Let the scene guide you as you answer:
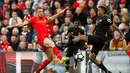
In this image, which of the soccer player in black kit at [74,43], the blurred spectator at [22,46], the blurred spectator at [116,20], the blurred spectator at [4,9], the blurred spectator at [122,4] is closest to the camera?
the soccer player in black kit at [74,43]

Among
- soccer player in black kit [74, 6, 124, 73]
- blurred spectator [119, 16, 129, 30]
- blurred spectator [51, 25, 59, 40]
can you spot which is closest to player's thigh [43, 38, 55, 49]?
soccer player in black kit [74, 6, 124, 73]

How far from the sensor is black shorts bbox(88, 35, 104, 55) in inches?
734

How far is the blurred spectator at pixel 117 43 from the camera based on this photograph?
20234 mm

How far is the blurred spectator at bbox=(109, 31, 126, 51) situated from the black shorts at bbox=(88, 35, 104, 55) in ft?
4.37

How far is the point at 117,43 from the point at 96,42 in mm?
1821

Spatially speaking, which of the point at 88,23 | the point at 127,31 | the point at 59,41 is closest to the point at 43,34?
the point at 59,41

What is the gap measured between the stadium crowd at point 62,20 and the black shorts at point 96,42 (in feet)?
4.37

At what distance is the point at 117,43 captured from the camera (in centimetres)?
2033

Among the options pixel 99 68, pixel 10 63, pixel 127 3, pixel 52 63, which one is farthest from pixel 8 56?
pixel 127 3

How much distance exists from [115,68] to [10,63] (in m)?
3.53

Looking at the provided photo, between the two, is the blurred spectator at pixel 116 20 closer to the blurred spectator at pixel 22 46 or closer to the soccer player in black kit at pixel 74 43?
the soccer player in black kit at pixel 74 43

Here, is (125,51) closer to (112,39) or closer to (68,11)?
(112,39)

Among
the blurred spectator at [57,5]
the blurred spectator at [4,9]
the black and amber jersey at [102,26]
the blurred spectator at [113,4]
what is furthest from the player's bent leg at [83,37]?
the blurred spectator at [4,9]

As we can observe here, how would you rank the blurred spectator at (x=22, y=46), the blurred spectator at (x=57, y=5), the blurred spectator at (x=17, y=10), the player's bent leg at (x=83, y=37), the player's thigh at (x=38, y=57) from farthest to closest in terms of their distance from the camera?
the blurred spectator at (x=17, y=10), the blurred spectator at (x=57, y=5), the blurred spectator at (x=22, y=46), the player's thigh at (x=38, y=57), the player's bent leg at (x=83, y=37)
